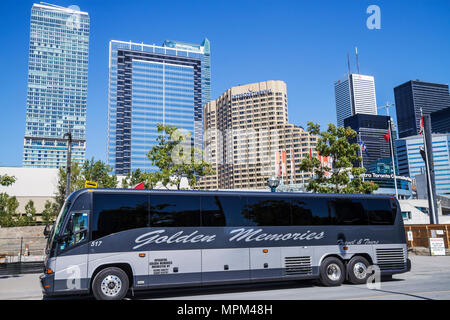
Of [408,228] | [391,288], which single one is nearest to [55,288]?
[391,288]

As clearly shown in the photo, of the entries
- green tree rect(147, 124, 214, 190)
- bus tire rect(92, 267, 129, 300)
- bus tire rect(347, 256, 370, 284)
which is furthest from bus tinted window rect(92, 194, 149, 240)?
green tree rect(147, 124, 214, 190)

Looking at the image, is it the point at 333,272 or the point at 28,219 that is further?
the point at 28,219

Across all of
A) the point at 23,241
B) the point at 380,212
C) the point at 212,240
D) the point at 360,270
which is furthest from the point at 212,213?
the point at 23,241

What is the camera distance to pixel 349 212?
15617mm

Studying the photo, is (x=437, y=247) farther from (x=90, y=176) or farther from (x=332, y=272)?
(x=90, y=176)

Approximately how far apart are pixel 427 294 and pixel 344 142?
20.9 metres

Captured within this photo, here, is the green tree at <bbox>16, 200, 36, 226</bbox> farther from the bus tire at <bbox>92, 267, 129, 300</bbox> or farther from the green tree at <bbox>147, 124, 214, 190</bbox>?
the bus tire at <bbox>92, 267, 129, 300</bbox>

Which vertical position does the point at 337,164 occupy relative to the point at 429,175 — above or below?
above

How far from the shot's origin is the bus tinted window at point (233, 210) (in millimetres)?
13820

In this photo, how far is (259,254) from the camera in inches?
550

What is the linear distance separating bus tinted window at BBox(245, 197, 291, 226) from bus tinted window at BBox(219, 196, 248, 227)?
0.22 metres

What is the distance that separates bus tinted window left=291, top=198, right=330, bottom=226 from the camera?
1484 centimetres

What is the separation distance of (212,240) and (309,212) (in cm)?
414

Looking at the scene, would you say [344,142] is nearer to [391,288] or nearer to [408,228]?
[408,228]
